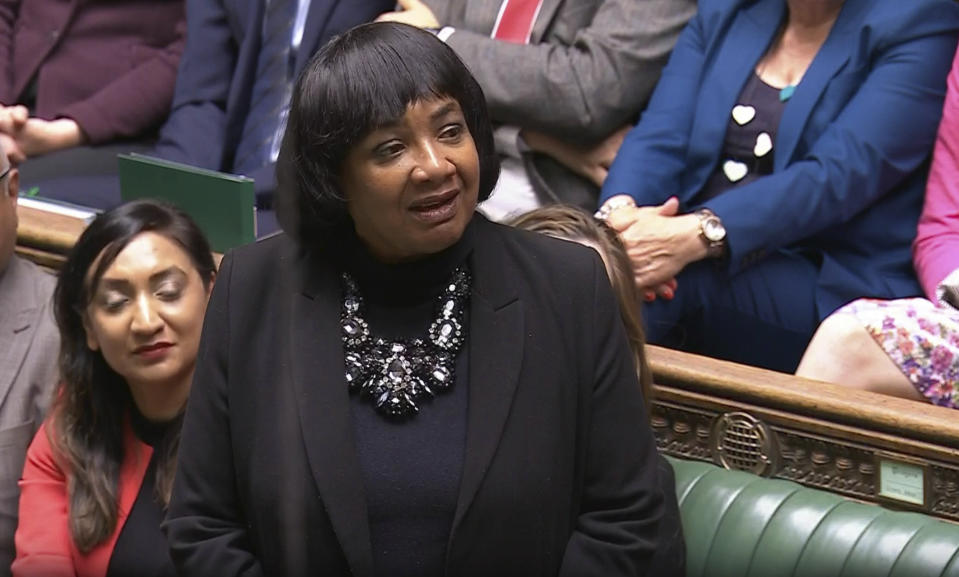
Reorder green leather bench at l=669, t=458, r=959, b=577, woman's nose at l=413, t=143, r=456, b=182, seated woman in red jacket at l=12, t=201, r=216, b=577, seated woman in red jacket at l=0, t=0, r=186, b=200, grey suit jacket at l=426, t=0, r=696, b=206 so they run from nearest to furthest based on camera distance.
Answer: woman's nose at l=413, t=143, r=456, b=182
green leather bench at l=669, t=458, r=959, b=577
seated woman in red jacket at l=12, t=201, r=216, b=577
grey suit jacket at l=426, t=0, r=696, b=206
seated woman in red jacket at l=0, t=0, r=186, b=200

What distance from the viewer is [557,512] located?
160 centimetres

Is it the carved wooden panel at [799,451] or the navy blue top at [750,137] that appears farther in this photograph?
the navy blue top at [750,137]

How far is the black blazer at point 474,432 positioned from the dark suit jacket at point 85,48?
1.75 m

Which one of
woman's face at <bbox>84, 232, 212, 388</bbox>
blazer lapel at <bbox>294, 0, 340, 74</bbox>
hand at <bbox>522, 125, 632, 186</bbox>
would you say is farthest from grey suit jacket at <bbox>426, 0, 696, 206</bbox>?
woman's face at <bbox>84, 232, 212, 388</bbox>

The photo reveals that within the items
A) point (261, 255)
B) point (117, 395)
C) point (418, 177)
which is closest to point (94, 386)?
point (117, 395)

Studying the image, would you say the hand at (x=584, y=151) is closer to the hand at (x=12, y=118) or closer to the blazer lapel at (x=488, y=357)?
the hand at (x=12, y=118)

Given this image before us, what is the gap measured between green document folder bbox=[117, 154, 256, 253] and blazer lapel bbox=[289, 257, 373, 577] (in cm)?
74

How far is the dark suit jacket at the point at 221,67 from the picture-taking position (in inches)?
118

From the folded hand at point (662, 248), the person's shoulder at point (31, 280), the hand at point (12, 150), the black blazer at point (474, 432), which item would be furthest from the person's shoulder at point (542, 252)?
the hand at point (12, 150)

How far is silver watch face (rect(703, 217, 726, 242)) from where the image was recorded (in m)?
2.48

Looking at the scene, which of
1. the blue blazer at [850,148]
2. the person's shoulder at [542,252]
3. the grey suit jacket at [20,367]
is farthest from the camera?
the blue blazer at [850,148]

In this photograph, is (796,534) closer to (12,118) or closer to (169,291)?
(169,291)

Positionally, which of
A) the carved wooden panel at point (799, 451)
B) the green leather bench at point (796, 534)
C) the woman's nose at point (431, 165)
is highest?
the woman's nose at point (431, 165)

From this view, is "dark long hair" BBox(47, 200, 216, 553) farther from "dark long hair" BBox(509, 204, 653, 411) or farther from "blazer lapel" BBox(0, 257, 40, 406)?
"dark long hair" BBox(509, 204, 653, 411)
